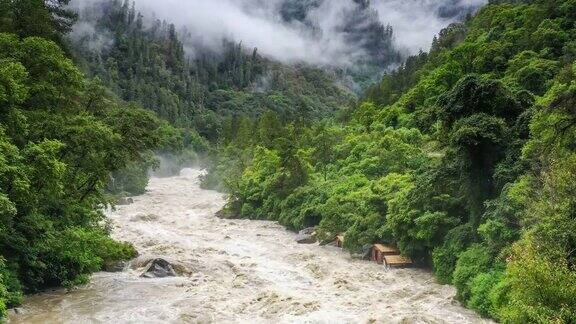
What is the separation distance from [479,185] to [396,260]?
7263 mm

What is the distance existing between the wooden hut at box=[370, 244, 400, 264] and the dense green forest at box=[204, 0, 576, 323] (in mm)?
714

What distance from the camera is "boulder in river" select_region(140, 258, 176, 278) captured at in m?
29.2

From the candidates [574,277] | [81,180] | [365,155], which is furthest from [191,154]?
[574,277]

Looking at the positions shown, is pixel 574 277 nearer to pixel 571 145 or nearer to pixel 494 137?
pixel 571 145

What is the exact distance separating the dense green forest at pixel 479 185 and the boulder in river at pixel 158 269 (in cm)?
1310

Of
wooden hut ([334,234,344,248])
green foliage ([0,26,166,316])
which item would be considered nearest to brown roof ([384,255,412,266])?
wooden hut ([334,234,344,248])

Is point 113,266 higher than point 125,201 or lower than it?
lower

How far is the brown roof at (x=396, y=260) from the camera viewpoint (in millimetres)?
31562

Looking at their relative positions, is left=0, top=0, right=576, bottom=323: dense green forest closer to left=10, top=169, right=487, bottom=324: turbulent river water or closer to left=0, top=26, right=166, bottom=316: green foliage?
left=0, top=26, right=166, bottom=316: green foliage

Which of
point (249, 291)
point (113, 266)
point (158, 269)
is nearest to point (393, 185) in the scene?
point (249, 291)

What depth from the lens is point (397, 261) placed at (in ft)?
104

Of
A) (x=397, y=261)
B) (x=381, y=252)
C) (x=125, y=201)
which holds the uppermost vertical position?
(x=125, y=201)

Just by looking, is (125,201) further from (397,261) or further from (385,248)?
(397,261)

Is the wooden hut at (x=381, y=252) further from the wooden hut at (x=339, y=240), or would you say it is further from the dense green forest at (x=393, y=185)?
the wooden hut at (x=339, y=240)
